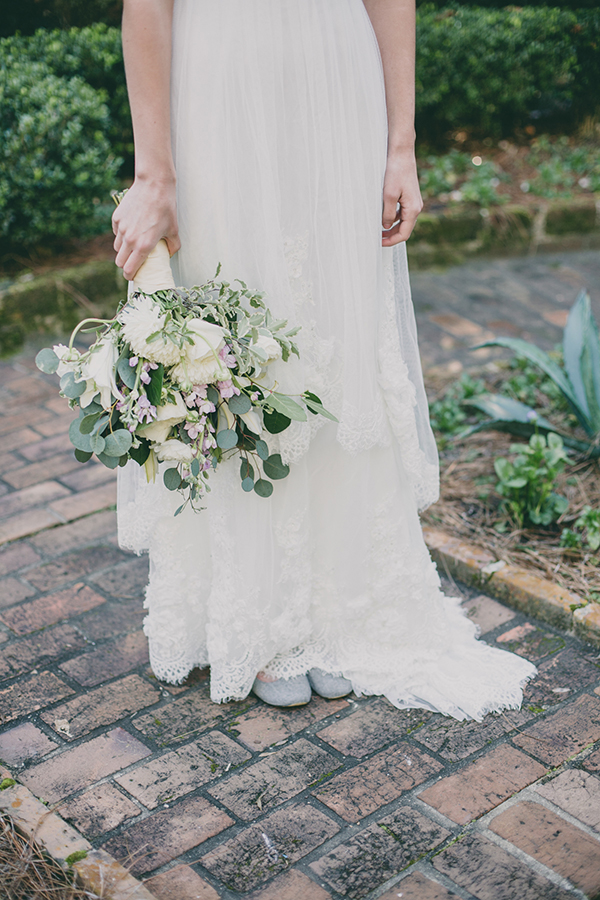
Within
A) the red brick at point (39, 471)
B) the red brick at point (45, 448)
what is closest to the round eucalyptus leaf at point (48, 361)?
the red brick at point (39, 471)

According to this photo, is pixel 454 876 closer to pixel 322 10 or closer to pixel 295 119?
pixel 295 119

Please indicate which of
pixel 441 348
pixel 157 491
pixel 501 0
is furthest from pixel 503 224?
pixel 157 491

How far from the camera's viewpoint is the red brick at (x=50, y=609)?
234 centimetres

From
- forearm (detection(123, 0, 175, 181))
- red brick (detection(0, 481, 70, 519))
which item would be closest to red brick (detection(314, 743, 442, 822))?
forearm (detection(123, 0, 175, 181))

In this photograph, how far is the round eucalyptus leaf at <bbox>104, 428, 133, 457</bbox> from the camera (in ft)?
5.28

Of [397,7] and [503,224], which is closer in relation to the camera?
[397,7]

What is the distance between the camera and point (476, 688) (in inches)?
80.8

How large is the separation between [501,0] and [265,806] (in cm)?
625

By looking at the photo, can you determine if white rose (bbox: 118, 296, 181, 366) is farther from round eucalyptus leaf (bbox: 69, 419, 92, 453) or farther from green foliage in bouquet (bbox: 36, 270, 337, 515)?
round eucalyptus leaf (bbox: 69, 419, 92, 453)

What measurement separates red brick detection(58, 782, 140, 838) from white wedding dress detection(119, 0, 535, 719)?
35 cm

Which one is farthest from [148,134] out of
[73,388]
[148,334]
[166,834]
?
[166,834]

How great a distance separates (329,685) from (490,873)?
1.97ft

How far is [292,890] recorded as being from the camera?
1.59 meters

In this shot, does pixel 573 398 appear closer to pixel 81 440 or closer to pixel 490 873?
pixel 490 873
